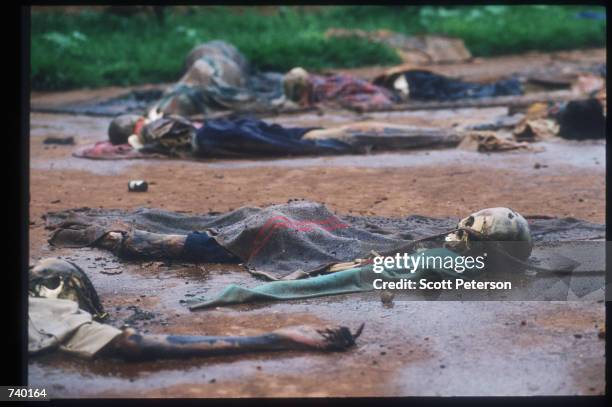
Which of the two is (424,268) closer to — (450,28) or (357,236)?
(357,236)

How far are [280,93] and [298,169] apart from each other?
3312 millimetres

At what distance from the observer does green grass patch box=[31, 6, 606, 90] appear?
12828 millimetres

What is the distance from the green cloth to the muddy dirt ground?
6cm

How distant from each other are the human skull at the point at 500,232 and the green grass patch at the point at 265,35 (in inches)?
314

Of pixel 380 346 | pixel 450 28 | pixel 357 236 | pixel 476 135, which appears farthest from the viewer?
pixel 450 28

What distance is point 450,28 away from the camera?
49.3 ft

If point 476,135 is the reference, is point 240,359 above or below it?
below

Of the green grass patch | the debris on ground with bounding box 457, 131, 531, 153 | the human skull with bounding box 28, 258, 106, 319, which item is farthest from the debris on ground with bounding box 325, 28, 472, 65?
the human skull with bounding box 28, 258, 106, 319

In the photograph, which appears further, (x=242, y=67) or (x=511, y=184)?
(x=242, y=67)

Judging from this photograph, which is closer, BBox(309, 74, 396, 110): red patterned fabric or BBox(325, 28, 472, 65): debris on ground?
BBox(309, 74, 396, 110): red patterned fabric

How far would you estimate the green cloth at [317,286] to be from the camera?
16.0 feet

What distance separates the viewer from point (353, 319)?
4684 mm

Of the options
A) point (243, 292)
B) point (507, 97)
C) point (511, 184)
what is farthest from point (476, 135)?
point (243, 292)

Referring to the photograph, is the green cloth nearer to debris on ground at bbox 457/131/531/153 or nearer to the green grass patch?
debris on ground at bbox 457/131/531/153
